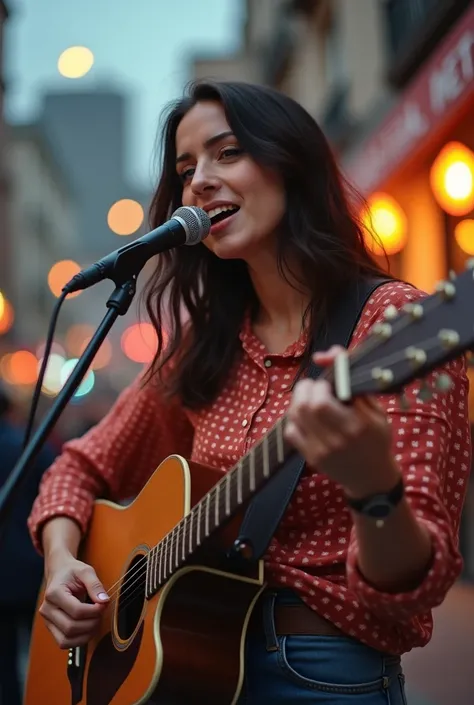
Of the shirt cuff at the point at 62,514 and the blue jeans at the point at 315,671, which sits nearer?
the blue jeans at the point at 315,671

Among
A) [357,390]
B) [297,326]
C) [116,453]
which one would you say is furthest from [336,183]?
[357,390]

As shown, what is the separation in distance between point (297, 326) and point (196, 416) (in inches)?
13.6

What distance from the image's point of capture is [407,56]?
747 cm

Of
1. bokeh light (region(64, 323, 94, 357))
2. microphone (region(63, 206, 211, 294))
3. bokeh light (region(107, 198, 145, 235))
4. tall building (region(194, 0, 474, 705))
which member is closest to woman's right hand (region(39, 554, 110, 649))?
microphone (region(63, 206, 211, 294))

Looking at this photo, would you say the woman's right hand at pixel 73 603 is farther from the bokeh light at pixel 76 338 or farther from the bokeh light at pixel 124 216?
the bokeh light at pixel 76 338

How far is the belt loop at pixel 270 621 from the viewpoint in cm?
169

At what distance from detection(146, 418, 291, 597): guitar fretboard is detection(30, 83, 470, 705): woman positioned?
110mm

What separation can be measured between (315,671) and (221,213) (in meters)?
1.06

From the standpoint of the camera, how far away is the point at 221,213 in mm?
2072

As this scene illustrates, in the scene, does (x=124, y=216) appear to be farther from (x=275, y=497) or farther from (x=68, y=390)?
(x=275, y=497)

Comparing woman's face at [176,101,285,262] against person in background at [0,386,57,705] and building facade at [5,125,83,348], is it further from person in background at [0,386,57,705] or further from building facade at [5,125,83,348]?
building facade at [5,125,83,348]

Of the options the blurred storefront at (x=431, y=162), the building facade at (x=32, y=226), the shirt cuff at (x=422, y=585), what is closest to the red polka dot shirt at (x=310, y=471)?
the shirt cuff at (x=422, y=585)

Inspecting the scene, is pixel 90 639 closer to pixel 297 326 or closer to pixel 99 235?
pixel 297 326

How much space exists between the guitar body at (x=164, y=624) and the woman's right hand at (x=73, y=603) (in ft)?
0.11
